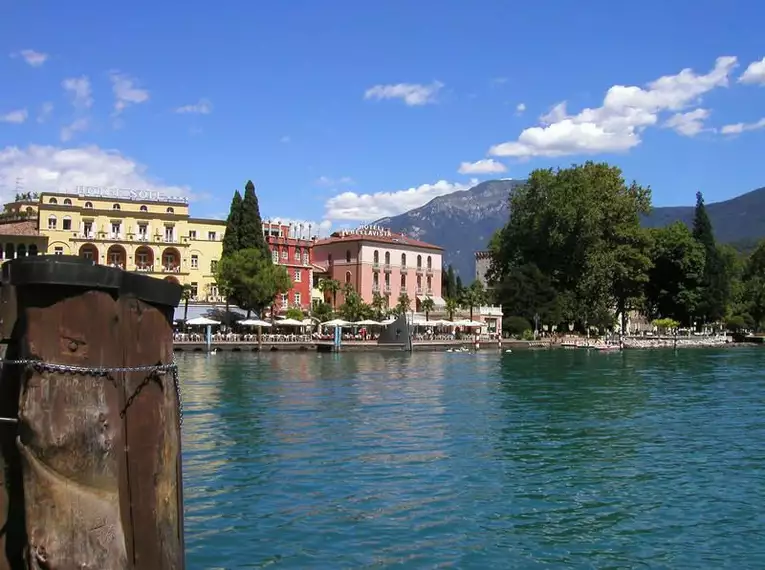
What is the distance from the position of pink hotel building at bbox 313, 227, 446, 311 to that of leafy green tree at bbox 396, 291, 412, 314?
7.03ft

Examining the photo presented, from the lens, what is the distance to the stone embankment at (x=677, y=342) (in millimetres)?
86787

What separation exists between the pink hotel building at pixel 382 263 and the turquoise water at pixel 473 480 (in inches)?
2525

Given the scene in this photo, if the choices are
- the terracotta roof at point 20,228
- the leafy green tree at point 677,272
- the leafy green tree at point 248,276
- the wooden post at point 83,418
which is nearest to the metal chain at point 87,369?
the wooden post at point 83,418

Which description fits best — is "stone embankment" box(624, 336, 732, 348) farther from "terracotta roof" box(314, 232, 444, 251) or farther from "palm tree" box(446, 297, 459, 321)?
"terracotta roof" box(314, 232, 444, 251)

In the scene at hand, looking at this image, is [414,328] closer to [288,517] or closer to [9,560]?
[288,517]

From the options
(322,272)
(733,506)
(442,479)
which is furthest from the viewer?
(322,272)

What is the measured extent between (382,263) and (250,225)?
25343 mm

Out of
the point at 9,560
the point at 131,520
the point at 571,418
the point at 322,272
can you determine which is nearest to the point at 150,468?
the point at 131,520

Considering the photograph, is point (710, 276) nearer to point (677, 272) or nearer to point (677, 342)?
point (677, 272)

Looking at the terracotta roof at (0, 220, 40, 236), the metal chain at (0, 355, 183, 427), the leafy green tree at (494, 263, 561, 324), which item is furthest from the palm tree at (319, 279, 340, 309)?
the metal chain at (0, 355, 183, 427)

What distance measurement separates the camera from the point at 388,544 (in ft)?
34.7

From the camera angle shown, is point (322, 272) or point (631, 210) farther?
point (322, 272)

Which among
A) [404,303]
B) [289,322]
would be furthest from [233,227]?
[404,303]

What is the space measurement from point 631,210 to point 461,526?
79647 mm
